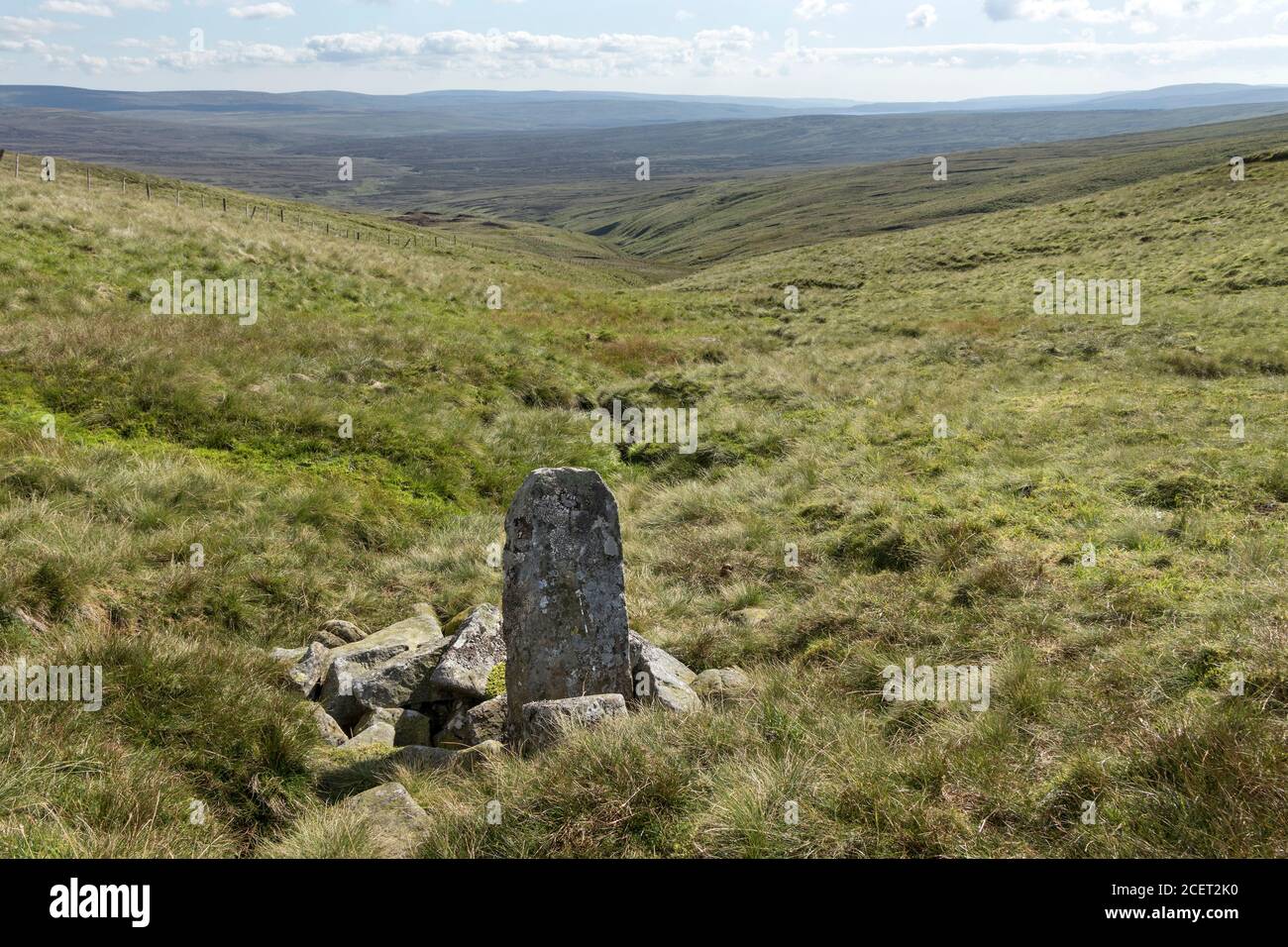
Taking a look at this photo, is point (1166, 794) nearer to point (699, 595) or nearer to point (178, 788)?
point (178, 788)

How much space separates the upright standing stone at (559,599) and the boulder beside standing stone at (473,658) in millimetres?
702

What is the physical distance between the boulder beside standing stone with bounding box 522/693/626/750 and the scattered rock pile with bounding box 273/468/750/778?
249 mm

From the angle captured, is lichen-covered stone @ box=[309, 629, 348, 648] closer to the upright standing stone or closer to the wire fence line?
the upright standing stone

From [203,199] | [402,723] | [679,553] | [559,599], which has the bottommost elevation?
[402,723]

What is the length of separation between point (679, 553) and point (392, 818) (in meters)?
6.35

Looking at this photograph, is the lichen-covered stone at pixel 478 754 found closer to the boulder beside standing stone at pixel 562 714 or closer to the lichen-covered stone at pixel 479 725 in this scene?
the boulder beside standing stone at pixel 562 714

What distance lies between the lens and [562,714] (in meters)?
5.25

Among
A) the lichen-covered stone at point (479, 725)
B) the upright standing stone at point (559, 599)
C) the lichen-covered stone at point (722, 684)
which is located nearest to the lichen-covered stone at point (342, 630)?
the lichen-covered stone at point (479, 725)

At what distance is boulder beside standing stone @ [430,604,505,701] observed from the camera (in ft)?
22.4

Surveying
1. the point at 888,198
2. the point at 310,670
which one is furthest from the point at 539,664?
the point at 888,198

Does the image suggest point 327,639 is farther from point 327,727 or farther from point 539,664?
point 539,664

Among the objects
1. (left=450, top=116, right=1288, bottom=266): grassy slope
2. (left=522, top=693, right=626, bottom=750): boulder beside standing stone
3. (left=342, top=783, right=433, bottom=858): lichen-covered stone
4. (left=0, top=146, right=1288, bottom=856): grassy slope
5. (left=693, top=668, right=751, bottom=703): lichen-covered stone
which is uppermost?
(left=450, top=116, right=1288, bottom=266): grassy slope

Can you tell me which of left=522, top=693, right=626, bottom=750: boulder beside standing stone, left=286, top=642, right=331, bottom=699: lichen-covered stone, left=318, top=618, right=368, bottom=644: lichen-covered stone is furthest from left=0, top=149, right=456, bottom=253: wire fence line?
left=522, top=693, right=626, bottom=750: boulder beside standing stone
